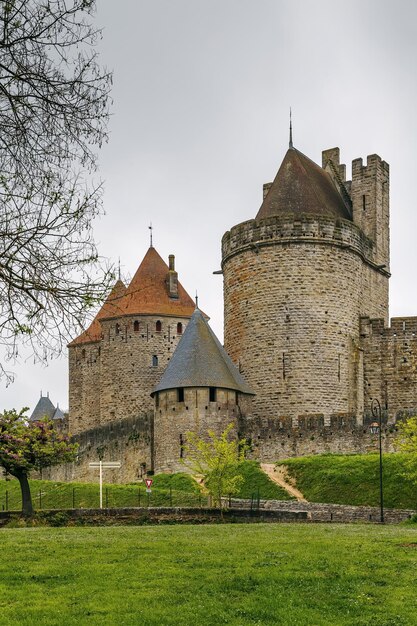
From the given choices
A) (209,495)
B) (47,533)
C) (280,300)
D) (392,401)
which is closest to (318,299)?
(280,300)

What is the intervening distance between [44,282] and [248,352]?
1225 inches

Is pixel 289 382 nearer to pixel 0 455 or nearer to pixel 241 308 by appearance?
pixel 241 308

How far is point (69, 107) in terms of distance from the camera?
591 inches

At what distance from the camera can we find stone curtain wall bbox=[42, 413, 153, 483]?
45094mm

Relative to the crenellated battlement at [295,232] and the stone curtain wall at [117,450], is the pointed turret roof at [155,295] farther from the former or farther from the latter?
A: the crenellated battlement at [295,232]

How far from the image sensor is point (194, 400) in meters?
42.4

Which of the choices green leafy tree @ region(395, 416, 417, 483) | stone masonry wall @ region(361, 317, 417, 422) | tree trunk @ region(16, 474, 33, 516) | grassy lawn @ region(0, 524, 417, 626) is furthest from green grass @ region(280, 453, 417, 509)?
grassy lawn @ region(0, 524, 417, 626)

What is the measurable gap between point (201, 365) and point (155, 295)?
1390 cm

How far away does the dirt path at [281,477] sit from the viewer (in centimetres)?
3759

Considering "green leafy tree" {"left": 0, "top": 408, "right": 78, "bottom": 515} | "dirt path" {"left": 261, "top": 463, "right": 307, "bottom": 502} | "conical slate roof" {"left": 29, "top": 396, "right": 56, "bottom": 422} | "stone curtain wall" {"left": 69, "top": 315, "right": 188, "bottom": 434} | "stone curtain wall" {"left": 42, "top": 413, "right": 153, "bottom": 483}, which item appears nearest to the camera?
"green leafy tree" {"left": 0, "top": 408, "right": 78, "bottom": 515}

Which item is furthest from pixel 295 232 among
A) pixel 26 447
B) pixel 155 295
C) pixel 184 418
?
pixel 26 447

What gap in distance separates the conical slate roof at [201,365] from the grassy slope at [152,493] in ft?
11.3

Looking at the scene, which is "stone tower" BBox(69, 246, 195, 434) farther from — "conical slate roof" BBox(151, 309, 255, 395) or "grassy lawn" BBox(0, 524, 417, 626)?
"grassy lawn" BBox(0, 524, 417, 626)

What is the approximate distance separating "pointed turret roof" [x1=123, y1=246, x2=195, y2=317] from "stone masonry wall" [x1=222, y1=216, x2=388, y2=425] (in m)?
9.05
